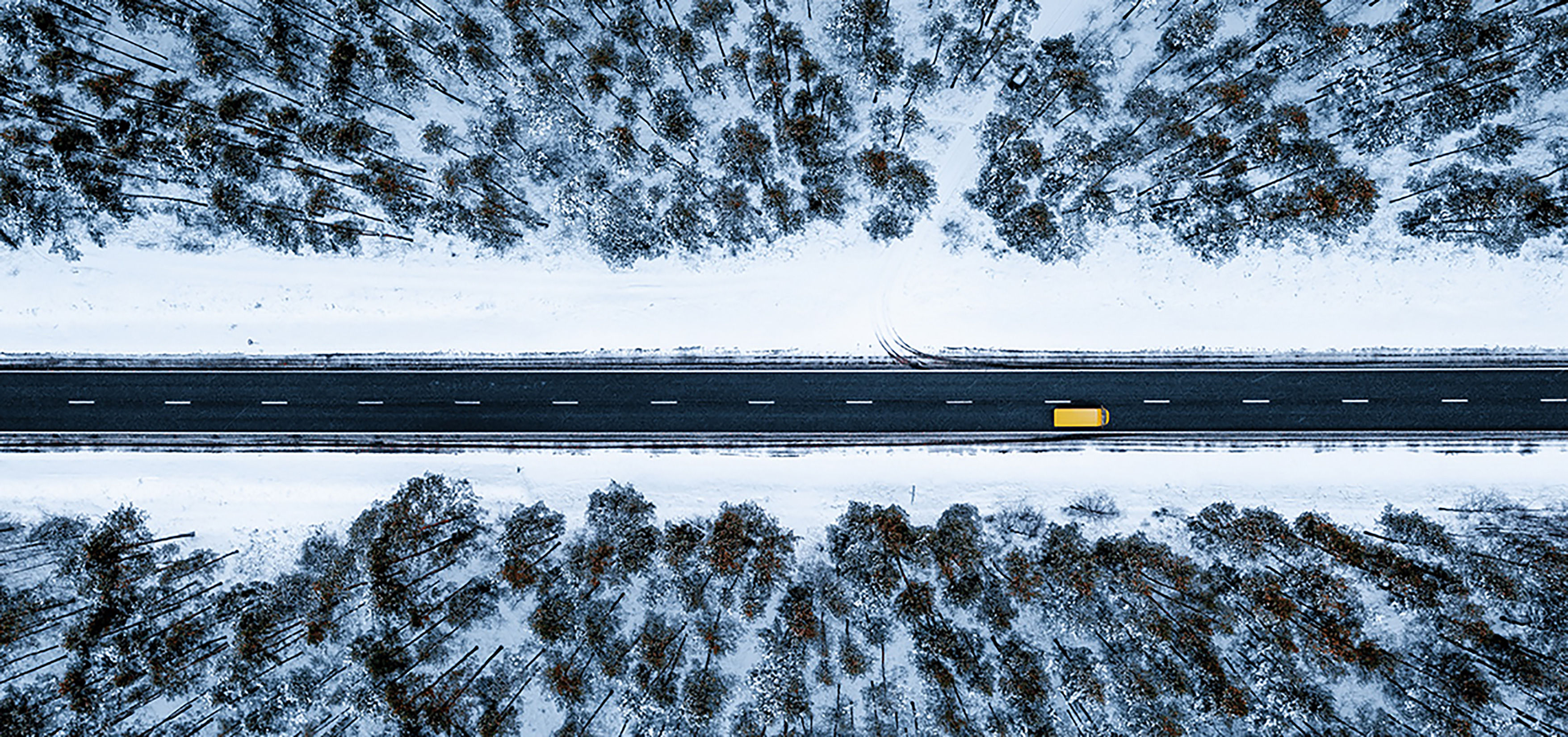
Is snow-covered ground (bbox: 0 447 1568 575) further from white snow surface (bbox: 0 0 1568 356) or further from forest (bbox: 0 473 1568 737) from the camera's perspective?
white snow surface (bbox: 0 0 1568 356)

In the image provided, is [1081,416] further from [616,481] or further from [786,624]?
[616,481]

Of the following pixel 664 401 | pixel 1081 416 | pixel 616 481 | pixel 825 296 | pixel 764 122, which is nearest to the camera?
pixel 1081 416

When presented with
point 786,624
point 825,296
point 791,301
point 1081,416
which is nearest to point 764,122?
point 791,301

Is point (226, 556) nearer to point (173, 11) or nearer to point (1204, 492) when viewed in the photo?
point (173, 11)

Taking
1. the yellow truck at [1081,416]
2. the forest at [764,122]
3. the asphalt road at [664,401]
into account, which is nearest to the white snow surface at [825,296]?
the forest at [764,122]

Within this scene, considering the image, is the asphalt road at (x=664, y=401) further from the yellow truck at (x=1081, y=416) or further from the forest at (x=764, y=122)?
the forest at (x=764, y=122)

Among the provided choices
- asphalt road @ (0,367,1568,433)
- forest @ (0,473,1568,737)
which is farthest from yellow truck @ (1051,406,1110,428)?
forest @ (0,473,1568,737)
